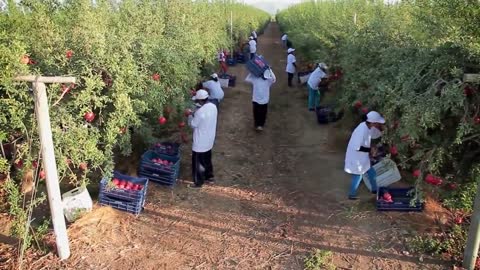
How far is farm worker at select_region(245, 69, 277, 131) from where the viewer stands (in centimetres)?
939

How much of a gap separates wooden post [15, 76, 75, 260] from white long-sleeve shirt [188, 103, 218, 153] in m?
2.51

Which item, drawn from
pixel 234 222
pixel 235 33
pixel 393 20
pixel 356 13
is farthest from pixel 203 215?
pixel 235 33

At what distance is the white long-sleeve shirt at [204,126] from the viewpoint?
6523mm

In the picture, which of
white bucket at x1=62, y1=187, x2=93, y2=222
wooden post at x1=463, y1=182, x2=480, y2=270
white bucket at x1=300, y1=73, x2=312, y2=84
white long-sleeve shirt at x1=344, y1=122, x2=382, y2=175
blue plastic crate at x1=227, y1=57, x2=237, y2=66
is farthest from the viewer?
blue plastic crate at x1=227, y1=57, x2=237, y2=66

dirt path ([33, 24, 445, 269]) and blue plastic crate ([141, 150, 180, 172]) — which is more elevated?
blue plastic crate ([141, 150, 180, 172])

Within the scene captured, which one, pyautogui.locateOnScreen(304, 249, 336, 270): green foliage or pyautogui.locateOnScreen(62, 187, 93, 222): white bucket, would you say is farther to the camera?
pyautogui.locateOnScreen(62, 187, 93, 222): white bucket

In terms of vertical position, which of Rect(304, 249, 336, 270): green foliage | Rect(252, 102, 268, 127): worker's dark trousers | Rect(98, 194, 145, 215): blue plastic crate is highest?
Rect(252, 102, 268, 127): worker's dark trousers

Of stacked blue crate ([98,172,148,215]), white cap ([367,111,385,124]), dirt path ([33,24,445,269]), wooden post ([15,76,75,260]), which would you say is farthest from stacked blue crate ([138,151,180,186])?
white cap ([367,111,385,124])

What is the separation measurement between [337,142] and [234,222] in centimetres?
394

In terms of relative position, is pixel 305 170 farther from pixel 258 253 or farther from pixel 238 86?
pixel 238 86

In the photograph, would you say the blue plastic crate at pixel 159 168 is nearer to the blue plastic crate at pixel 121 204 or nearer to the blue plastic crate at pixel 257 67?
the blue plastic crate at pixel 121 204

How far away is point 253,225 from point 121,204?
6.34 ft

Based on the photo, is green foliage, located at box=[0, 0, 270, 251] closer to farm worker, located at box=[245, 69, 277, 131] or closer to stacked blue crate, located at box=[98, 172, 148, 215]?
stacked blue crate, located at box=[98, 172, 148, 215]

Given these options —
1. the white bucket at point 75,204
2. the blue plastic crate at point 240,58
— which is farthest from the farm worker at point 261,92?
the blue plastic crate at point 240,58
